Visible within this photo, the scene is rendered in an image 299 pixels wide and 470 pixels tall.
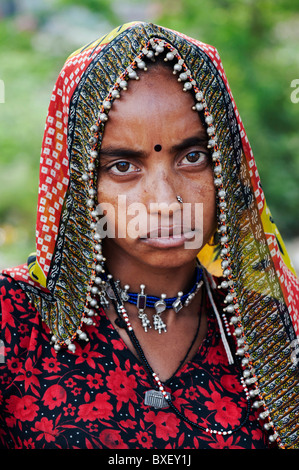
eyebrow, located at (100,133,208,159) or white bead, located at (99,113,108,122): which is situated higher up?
white bead, located at (99,113,108,122)

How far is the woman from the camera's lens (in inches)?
65.3

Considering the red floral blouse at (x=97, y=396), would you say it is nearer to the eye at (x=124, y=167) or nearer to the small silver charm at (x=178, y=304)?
the small silver charm at (x=178, y=304)

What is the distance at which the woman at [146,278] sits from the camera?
5.44 feet

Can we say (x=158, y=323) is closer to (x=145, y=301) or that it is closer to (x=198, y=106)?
(x=145, y=301)

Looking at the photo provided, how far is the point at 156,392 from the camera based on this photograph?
175 cm

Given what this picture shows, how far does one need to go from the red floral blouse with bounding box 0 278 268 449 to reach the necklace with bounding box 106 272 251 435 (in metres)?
0.01

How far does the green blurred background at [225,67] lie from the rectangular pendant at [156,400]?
4490 millimetres

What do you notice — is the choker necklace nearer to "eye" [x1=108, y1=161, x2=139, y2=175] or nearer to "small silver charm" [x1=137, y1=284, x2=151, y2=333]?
"small silver charm" [x1=137, y1=284, x2=151, y2=333]

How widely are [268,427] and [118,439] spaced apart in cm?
46

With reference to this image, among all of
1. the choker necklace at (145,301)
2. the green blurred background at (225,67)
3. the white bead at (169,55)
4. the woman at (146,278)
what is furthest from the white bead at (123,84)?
the green blurred background at (225,67)

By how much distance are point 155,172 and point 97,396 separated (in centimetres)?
66

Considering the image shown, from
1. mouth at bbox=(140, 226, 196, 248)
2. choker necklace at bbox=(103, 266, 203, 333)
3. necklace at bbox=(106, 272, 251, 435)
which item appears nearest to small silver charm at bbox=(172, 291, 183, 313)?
choker necklace at bbox=(103, 266, 203, 333)
